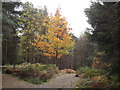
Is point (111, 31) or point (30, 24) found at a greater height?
point (30, 24)

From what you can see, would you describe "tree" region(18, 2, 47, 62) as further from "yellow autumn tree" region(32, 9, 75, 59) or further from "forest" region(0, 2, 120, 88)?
"yellow autumn tree" region(32, 9, 75, 59)

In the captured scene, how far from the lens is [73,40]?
39.2 ft

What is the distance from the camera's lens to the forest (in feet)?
13.1

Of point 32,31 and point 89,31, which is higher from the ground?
point 32,31

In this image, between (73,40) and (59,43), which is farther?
(73,40)

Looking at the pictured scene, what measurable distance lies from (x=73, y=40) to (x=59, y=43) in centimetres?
297

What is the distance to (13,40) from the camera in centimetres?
1276

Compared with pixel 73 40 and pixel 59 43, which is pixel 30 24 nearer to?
pixel 59 43

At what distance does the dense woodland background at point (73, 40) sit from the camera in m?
3.88

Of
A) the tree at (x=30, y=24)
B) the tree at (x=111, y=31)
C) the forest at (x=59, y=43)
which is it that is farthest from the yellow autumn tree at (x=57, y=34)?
the tree at (x=111, y=31)

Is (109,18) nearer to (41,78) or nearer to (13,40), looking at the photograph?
(41,78)

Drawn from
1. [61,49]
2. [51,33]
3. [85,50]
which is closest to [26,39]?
[51,33]

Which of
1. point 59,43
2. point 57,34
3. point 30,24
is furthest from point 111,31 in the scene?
point 30,24

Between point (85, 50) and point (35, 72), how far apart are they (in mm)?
9849
